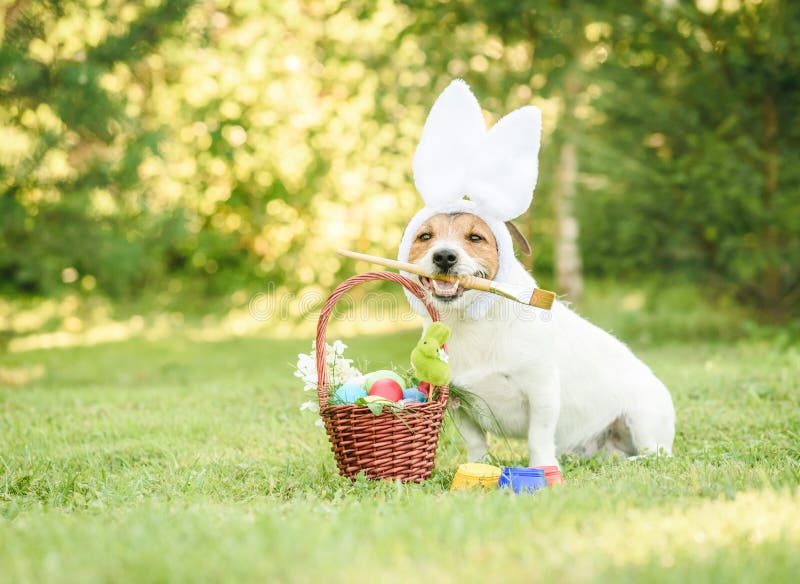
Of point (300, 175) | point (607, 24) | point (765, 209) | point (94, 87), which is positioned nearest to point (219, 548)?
point (94, 87)

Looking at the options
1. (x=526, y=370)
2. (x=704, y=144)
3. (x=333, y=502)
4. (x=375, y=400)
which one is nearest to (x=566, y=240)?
(x=704, y=144)

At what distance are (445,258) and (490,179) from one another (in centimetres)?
42

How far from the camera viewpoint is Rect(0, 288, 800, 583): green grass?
6.54ft

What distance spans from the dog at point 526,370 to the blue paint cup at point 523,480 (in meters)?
0.34

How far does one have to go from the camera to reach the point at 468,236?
3246 millimetres

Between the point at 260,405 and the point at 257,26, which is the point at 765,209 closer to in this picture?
the point at 260,405

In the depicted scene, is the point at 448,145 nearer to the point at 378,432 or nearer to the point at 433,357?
the point at 433,357

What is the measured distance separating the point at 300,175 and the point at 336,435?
7745 millimetres

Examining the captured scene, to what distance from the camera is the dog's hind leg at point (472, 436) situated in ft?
11.4

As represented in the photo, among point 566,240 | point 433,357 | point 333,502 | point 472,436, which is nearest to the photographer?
point 333,502

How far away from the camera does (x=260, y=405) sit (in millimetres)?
4836

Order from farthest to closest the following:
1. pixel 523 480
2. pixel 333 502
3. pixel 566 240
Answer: pixel 566 240, pixel 523 480, pixel 333 502

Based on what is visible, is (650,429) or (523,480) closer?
(523,480)

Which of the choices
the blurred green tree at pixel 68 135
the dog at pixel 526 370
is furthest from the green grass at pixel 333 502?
the blurred green tree at pixel 68 135
